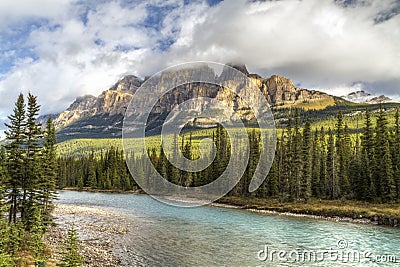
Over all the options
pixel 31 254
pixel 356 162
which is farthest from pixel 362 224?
pixel 31 254

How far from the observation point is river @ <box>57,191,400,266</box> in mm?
22719

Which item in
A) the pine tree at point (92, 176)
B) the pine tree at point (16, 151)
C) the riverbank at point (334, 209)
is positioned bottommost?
the riverbank at point (334, 209)

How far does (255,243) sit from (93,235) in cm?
1485

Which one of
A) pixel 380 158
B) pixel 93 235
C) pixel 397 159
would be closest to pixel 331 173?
pixel 380 158

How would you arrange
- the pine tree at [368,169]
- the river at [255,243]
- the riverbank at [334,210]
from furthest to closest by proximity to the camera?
the pine tree at [368,169]
the riverbank at [334,210]
the river at [255,243]

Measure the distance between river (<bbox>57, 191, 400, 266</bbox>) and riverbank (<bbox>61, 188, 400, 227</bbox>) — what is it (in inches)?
123

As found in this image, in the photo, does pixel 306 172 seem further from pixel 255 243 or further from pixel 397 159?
pixel 255 243

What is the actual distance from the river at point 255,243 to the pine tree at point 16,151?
10.1 m

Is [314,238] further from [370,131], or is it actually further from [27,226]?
[370,131]

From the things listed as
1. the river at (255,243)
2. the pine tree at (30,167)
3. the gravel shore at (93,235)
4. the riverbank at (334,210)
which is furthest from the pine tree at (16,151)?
the riverbank at (334,210)

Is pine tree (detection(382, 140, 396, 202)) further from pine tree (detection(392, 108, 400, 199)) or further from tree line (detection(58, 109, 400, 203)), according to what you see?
pine tree (detection(392, 108, 400, 199))

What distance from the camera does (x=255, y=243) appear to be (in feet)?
92.2

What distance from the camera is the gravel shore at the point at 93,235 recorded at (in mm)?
21719

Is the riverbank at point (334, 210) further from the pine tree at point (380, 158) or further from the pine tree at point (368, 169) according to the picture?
the pine tree at point (380, 158)
